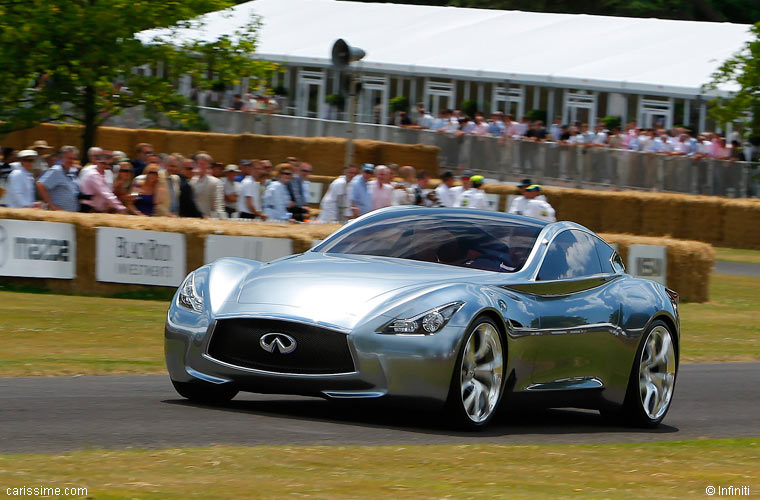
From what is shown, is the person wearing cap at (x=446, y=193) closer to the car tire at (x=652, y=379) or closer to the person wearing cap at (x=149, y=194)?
the person wearing cap at (x=149, y=194)

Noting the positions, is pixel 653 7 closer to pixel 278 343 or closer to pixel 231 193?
pixel 231 193

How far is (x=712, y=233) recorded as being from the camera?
3294 cm

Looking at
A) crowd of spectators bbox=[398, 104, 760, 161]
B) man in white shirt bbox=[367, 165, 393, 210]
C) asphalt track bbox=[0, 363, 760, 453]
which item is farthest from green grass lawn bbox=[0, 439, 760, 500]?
crowd of spectators bbox=[398, 104, 760, 161]

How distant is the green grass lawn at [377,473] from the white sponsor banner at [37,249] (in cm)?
1063

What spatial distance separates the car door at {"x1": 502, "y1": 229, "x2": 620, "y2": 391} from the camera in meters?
8.47

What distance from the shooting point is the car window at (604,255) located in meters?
9.57

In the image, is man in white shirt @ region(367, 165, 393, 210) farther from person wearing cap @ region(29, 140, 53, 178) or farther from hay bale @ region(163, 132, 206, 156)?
hay bale @ region(163, 132, 206, 156)

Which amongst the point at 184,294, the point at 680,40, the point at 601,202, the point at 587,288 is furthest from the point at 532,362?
the point at 680,40

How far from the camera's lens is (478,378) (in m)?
7.94

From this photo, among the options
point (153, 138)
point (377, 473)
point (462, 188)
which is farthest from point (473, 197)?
point (153, 138)

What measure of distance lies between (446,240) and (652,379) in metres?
1.87

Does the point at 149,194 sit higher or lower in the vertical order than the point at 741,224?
higher

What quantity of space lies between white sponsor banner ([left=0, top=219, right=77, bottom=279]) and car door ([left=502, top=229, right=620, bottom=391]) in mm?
9292

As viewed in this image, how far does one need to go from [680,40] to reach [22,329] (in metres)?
31.7
